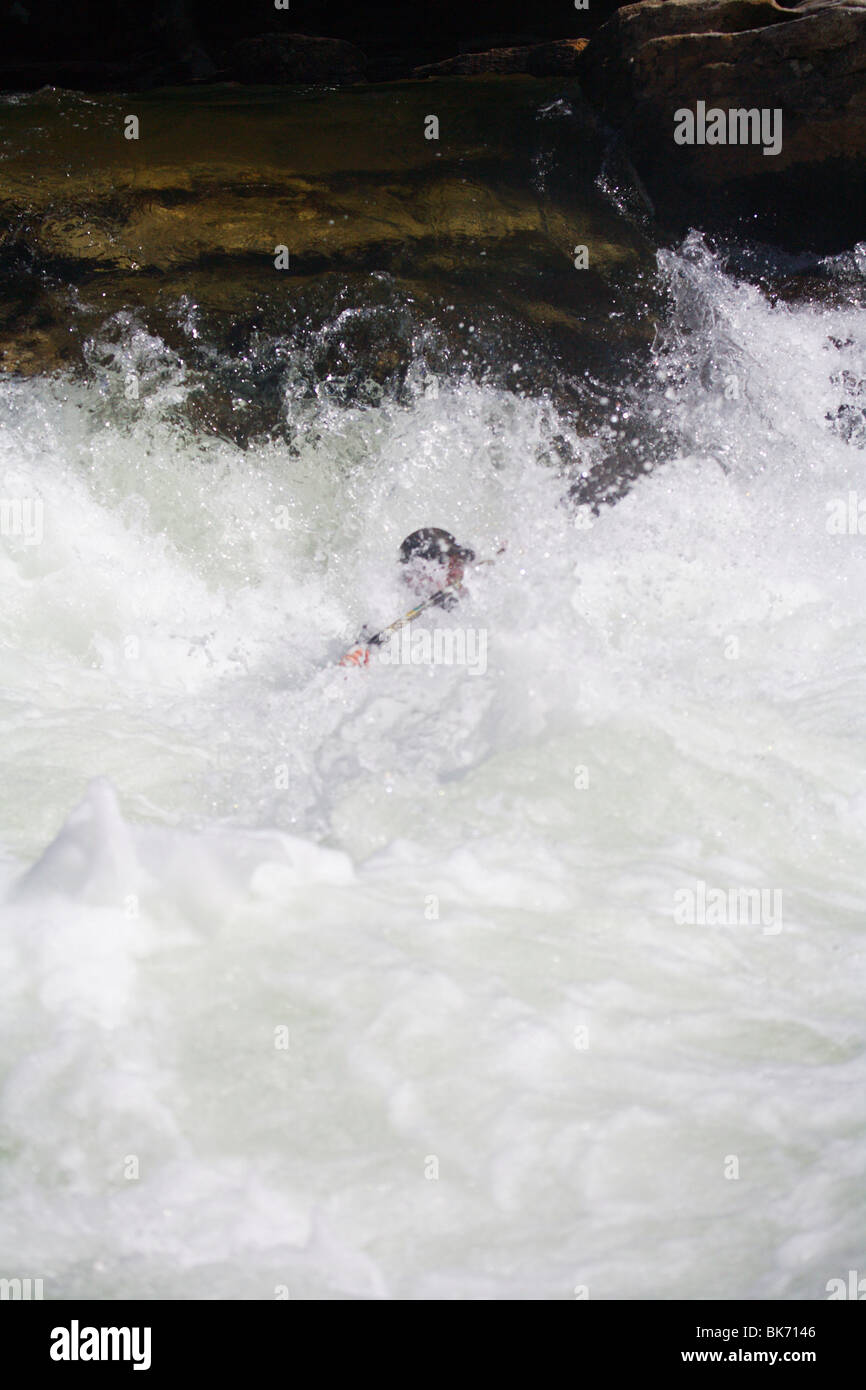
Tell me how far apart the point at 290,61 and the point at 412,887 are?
23.8ft

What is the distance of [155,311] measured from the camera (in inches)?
206

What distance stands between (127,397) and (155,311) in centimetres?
56

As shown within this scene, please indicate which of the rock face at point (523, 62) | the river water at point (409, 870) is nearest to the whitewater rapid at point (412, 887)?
the river water at point (409, 870)

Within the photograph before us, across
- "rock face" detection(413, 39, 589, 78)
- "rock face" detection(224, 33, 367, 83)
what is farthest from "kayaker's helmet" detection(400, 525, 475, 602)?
"rock face" detection(224, 33, 367, 83)

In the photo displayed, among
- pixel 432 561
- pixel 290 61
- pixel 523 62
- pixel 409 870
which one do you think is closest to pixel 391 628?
pixel 432 561

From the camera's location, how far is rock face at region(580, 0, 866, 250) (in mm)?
5562

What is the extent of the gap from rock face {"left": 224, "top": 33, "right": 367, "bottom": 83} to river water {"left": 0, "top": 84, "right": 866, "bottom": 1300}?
12.2ft

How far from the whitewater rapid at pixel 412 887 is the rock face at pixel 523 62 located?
12.6ft

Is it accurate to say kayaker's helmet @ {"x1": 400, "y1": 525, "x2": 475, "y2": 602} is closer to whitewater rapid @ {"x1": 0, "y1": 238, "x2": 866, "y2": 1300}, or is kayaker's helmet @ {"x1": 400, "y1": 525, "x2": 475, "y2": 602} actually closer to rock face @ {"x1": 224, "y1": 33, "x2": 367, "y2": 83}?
whitewater rapid @ {"x1": 0, "y1": 238, "x2": 866, "y2": 1300}

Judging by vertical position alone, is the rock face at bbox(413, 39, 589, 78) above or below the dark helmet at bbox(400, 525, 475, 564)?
above

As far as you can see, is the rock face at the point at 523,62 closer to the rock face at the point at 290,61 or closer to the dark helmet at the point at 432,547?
the rock face at the point at 290,61

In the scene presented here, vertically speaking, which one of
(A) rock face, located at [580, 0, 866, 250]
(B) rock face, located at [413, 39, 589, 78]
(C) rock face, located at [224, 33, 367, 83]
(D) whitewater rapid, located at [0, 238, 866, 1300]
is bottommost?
(D) whitewater rapid, located at [0, 238, 866, 1300]

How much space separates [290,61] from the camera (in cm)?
760

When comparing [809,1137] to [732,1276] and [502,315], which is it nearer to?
[732,1276]
